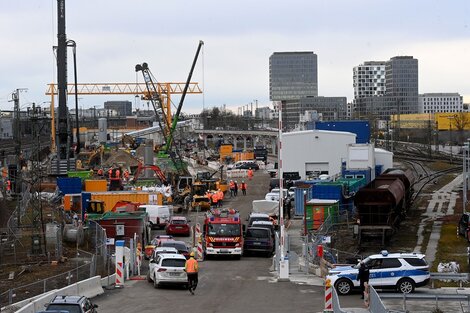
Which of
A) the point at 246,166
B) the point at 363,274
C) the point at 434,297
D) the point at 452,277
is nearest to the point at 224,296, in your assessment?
the point at 363,274

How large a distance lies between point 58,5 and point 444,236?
1783 inches

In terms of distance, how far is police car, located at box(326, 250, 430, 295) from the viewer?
25.6m

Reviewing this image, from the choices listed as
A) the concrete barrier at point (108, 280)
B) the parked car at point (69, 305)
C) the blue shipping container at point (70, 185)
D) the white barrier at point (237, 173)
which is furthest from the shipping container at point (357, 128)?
the parked car at point (69, 305)

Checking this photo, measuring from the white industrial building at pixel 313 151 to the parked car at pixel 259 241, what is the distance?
37945mm

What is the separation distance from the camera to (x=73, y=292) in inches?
1006

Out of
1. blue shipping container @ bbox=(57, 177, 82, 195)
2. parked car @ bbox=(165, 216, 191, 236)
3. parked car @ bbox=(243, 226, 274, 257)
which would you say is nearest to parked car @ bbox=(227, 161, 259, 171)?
blue shipping container @ bbox=(57, 177, 82, 195)

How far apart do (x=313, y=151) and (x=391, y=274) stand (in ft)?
174

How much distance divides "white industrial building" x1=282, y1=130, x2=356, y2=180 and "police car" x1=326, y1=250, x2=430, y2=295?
51463mm

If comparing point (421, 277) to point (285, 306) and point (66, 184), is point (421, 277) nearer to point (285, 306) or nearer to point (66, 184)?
point (285, 306)

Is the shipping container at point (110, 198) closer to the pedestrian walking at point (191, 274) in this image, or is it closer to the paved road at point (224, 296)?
the paved road at point (224, 296)

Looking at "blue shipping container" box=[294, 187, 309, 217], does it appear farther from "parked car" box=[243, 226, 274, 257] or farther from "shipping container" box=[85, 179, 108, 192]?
"shipping container" box=[85, 179, 108, 192]

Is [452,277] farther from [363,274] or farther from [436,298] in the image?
[436,298]

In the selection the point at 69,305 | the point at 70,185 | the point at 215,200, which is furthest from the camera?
the point at 215,200

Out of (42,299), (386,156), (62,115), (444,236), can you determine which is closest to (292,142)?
(386,156)
